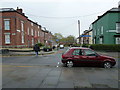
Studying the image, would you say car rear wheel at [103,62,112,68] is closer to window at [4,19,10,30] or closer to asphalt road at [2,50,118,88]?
asphalt road at [2,50,118,88]

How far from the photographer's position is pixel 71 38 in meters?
98.2

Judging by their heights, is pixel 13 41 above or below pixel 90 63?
above

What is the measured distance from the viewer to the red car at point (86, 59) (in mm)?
7855

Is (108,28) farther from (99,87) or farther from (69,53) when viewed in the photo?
(99,87)

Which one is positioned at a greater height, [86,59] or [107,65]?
[86,59]

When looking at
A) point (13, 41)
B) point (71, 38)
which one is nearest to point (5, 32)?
point (13, 41)

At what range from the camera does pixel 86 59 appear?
7953 mm

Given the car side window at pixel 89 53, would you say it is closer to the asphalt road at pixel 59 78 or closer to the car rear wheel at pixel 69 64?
the car rear wheel at pixel 69 64

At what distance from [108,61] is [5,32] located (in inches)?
853

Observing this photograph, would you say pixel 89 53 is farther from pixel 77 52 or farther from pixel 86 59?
pixel 77 52

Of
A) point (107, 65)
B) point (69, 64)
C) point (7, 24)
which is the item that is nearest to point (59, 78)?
point (69, 64)

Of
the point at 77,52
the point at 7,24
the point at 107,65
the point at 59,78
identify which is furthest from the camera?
the point at 7,24

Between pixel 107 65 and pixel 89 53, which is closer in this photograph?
pixel 107 65

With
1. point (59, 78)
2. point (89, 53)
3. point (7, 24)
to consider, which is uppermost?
point (7, 24)
